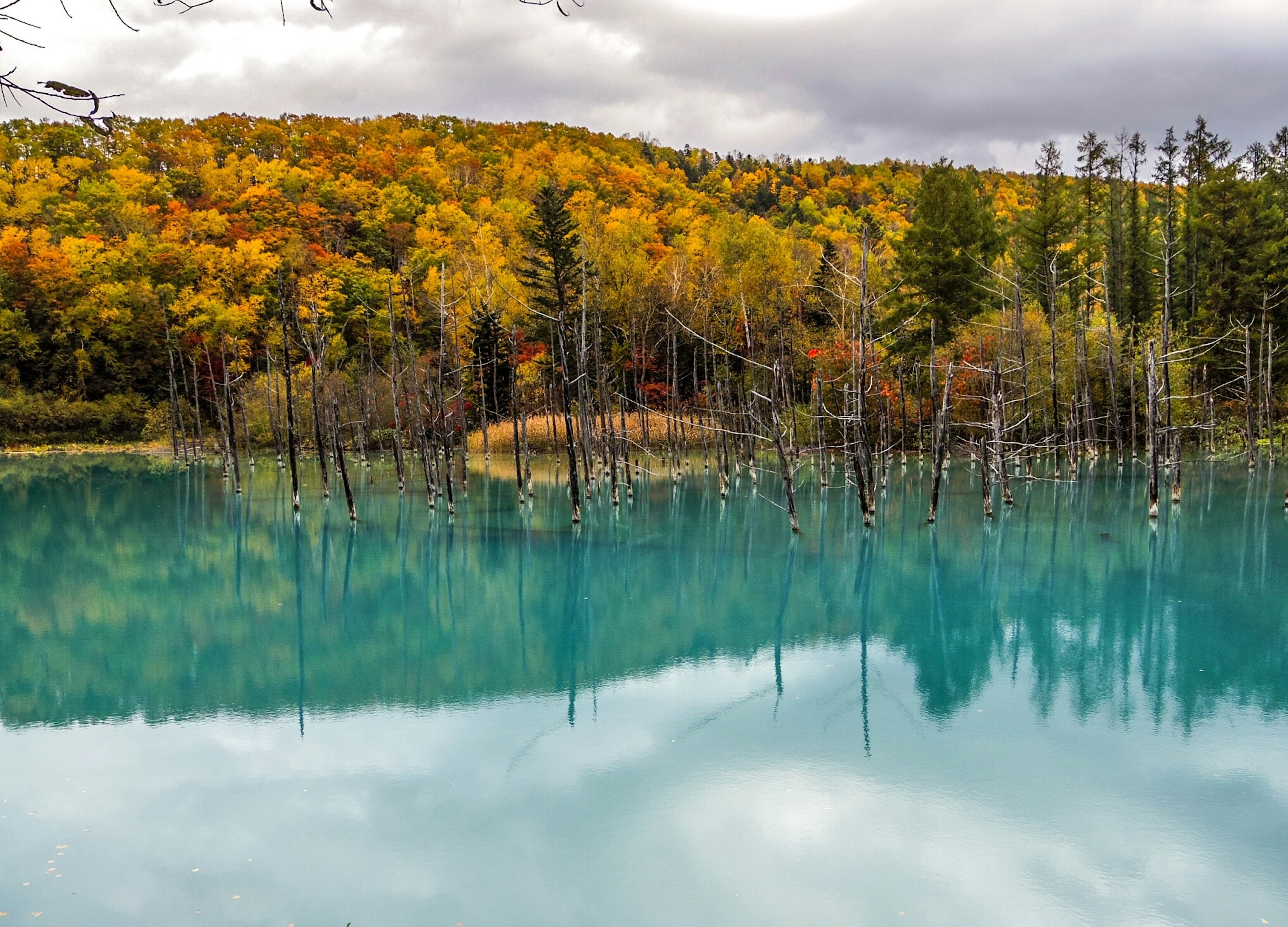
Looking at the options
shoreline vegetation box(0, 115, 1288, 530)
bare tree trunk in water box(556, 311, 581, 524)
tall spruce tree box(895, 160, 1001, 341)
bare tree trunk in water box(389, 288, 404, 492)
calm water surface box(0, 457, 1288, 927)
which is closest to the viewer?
calm water surface box(0, 457, 1288, 927)

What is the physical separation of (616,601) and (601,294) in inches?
989

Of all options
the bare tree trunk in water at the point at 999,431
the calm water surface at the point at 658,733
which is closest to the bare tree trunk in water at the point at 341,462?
the calm water surface at the point at 658,733

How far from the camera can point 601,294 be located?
133ft

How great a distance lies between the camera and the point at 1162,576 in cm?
1803

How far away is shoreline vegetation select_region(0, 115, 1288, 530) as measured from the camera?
29.7 m

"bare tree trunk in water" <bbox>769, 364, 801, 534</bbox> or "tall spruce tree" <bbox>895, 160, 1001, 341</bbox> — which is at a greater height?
"tall spruce tree" <bbox>895, 160, 1001, 341</bbox>

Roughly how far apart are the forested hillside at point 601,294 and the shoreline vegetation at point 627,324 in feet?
0.76

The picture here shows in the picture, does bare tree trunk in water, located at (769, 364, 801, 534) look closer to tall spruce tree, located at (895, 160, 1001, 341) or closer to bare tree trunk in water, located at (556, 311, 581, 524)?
bare tree trunk in water, located at (556, 311, 581, 524)

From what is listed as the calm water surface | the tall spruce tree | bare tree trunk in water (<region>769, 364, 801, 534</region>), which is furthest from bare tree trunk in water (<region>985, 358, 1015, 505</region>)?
the tall spruce tree

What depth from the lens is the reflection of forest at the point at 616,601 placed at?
41.9ft

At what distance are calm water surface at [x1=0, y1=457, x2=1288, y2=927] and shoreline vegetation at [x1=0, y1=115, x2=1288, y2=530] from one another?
17.6ft

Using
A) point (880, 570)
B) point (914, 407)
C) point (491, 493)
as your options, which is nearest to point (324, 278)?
point (491, 493)

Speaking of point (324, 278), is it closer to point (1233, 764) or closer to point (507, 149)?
point (507, 149)

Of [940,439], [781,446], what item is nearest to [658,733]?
[781,446]
